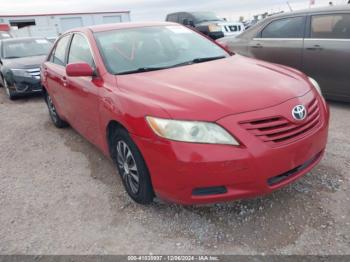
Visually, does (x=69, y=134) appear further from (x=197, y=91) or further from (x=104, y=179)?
(x=197, y=91)

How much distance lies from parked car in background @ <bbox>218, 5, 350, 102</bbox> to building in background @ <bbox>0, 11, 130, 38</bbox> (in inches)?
712

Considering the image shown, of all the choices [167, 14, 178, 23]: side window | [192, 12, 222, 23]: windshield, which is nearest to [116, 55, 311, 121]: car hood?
[192, 12, 222, 23]: windshield

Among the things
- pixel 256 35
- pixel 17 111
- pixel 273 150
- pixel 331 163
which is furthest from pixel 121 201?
pixel 17 111

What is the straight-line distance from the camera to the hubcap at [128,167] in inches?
107

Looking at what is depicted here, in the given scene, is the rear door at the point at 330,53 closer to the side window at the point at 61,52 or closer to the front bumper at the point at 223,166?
the front bumper at the point at 223,166

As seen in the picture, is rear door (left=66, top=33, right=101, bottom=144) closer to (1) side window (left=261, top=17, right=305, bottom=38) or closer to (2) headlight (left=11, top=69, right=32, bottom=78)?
(1) side window (left=261, top=17, right=305, bottom=38)

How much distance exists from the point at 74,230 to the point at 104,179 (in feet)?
2.78

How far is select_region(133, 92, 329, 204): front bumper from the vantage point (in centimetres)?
216

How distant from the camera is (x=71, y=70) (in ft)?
10.1

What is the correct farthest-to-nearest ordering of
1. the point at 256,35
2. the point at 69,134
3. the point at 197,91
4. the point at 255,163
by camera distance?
the point at 256,35 → the point at 69,134 → the point at 197,91 → the point at 255,163

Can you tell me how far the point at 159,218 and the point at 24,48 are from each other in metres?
7.69

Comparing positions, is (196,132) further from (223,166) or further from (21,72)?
(21,72)

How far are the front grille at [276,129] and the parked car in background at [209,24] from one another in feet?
32.7

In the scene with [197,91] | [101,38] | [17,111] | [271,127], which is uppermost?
[101,38]
